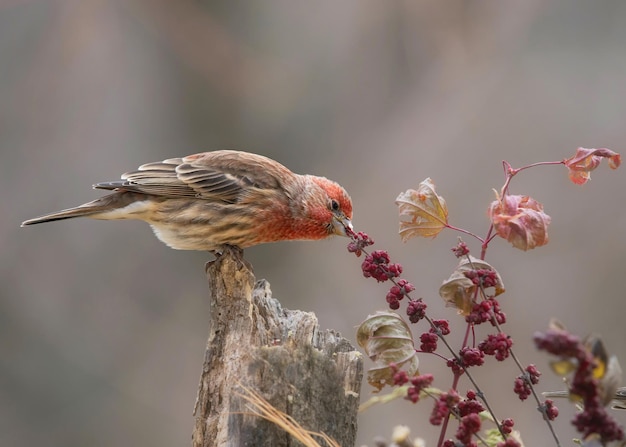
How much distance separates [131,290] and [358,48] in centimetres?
301

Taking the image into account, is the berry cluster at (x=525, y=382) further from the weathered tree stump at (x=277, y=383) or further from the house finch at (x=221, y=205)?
the house finch at (x=221, y=205)

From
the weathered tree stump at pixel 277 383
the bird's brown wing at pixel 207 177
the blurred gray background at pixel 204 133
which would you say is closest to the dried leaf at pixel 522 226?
the weathered tree stump at pixel 277 383

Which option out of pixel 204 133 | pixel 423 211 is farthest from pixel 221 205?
pixel 204 133

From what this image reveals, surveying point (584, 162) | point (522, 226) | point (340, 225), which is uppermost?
point (340, 225)

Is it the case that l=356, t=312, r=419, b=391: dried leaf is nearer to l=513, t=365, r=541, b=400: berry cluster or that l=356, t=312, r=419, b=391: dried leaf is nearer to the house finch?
l=513, t=365, r=541, b=400: berry cluster

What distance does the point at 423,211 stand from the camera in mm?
2357

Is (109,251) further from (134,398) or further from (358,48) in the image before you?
(358,48)

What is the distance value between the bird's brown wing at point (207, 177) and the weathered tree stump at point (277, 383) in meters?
1.58

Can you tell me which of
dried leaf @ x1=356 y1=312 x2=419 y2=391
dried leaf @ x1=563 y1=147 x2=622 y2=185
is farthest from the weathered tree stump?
dried leaf @ x1=563 y1=147 x2=622 y2=185

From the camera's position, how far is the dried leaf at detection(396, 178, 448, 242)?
2349 millimetres

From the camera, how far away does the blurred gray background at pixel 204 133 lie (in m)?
7.02

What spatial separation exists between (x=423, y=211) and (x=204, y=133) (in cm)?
565

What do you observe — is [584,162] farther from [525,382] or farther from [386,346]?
[386,346]

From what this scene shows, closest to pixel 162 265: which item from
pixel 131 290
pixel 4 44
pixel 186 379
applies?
pixel 131 290
